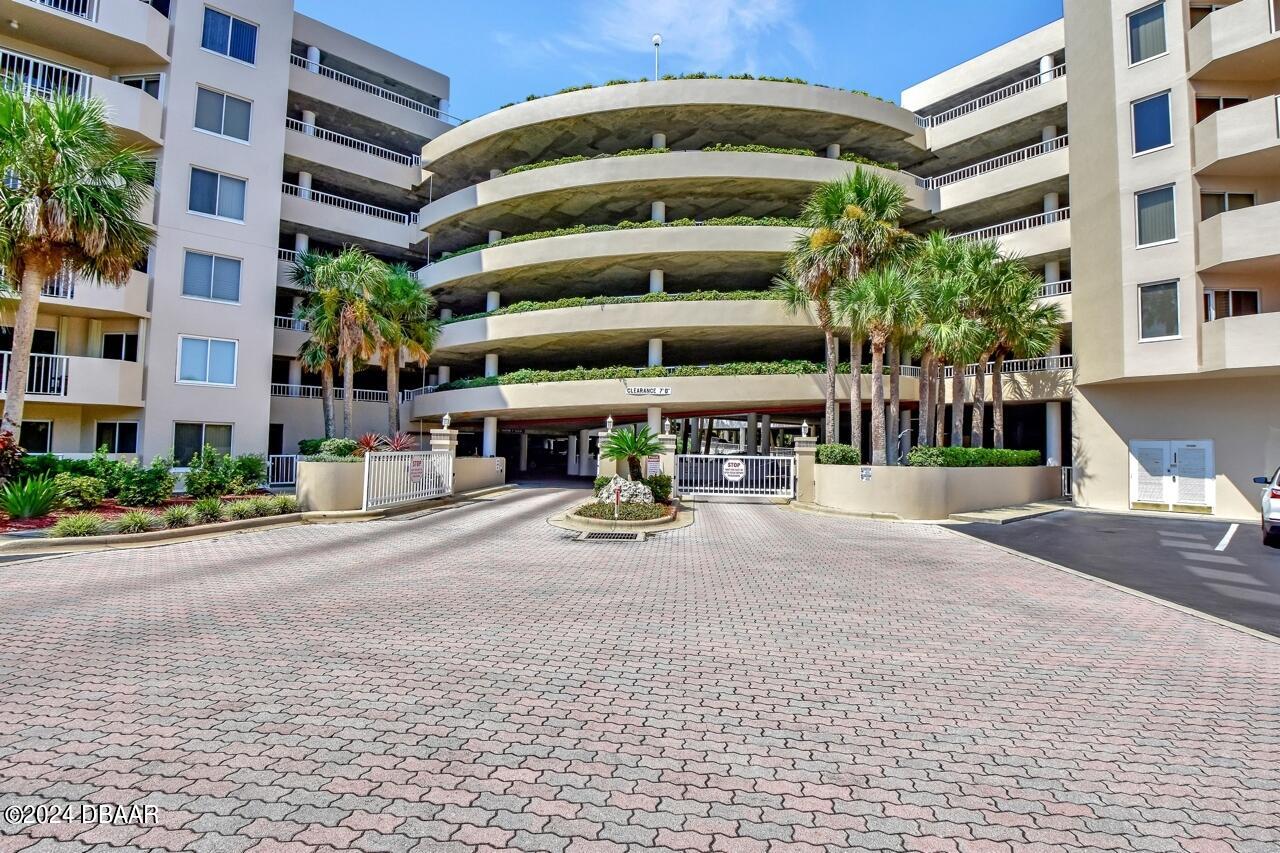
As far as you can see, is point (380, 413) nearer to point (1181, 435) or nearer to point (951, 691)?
point (951, 691)

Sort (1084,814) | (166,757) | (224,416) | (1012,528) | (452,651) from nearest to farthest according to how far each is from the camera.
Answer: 1. (1084,814)
2. (166,757)
3. (452,651)
4. (1012,528)
5. (224,416)

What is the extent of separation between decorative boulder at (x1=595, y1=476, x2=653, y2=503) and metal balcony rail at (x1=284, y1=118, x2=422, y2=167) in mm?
24309

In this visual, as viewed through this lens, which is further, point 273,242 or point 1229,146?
point 273,242

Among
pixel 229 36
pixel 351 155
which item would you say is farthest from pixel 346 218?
pixel 229 36

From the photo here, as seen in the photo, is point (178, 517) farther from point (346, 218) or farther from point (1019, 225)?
point (1019, 225)

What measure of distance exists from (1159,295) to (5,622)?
27.8 meters

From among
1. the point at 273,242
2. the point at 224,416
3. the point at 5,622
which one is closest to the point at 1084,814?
the point at 5,622

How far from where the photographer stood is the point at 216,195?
76.5 feet

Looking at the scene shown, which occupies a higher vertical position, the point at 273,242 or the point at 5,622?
the point at 273,242

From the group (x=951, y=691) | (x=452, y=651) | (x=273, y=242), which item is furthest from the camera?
(x=273, y=242)

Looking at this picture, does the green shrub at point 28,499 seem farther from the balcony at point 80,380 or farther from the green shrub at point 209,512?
the balcony at point 80,380

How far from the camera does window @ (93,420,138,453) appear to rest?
2164 centimetres

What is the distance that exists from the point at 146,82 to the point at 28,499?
18.1 metres

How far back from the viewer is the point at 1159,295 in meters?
20.0
